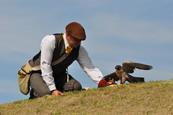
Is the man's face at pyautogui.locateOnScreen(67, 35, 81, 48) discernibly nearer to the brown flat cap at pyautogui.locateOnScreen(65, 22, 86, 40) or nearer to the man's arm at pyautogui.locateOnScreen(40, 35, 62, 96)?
the brown flat cap at pyautogui.locateOnScreen(65, 22, 86, 40)

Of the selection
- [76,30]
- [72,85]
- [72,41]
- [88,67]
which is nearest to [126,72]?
[88,67]

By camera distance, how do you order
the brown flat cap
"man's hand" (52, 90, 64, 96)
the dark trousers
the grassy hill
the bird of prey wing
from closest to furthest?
1. the grassy hill
2. the brown flat cap
3. "man's hand" (52, 90, 64, 96)
4. the dark trousers
5. the bird of prey wing

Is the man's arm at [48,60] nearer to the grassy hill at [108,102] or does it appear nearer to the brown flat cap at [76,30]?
the grassy hill at [108,102]

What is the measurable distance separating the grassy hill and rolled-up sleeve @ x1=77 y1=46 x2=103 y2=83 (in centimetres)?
53

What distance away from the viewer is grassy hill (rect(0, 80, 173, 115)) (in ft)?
36.9

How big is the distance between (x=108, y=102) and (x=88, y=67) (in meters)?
1.89

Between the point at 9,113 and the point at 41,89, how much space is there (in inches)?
49.0

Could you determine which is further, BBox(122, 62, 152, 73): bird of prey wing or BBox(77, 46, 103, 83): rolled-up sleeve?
BBox(122, 62, 152, 73): bird of prey wing

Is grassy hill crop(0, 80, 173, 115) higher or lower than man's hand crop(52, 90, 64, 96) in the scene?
lower

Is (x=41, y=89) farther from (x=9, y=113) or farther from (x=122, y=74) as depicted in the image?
(x=122, y=74)

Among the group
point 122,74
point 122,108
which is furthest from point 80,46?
point 122,108

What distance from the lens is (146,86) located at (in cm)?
1311

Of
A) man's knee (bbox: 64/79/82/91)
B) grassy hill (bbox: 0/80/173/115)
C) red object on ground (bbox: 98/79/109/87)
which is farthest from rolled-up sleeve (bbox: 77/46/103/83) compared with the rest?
grassy hill (bbox: 0/80/173/115)

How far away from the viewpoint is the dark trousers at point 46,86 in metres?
→ 13.4
